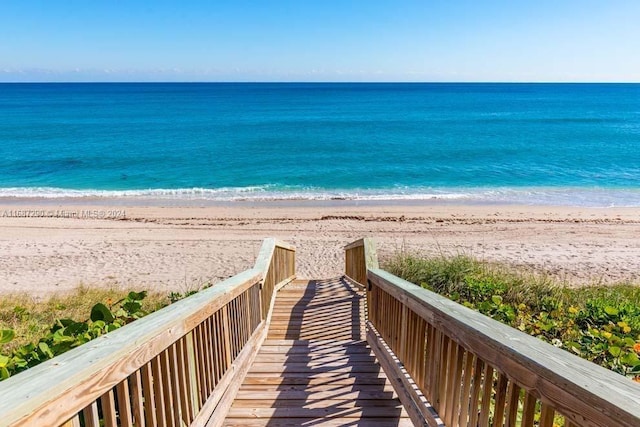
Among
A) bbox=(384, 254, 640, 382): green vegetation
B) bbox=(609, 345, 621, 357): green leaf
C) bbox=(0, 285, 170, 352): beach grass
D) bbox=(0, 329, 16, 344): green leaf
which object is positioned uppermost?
bbox=(0, 329, 16, 344): green leaf

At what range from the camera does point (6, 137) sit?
43.5 m

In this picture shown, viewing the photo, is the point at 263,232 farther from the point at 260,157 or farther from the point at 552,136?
the point at 552,136

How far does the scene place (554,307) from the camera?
21.7ft

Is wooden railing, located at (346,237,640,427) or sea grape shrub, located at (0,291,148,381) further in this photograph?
sea grape shrub, located at (0,291,148,381)

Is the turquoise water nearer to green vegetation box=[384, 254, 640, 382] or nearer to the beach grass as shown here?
green vegetation box=[384, 254, 640, 382]

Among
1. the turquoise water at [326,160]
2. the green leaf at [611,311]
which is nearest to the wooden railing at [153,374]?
the green leaf at [611,311]

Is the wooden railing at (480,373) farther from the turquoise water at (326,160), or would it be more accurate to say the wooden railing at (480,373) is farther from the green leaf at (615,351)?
the turquoise water at (326,160)

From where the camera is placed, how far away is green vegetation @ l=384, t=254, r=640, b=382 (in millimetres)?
4523

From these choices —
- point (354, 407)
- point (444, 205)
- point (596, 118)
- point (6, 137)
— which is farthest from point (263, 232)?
point (596, 118)

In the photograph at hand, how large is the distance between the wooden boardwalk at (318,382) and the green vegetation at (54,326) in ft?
4.45

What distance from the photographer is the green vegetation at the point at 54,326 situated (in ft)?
10.8

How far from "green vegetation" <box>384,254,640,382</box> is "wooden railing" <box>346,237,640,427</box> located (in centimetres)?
183

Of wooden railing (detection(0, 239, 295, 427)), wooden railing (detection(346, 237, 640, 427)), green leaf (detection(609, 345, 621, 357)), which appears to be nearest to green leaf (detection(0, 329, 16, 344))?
wooden railing (detection(0, 239, 295, 427))

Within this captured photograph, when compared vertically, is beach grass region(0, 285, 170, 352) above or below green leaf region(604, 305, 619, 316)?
below
